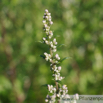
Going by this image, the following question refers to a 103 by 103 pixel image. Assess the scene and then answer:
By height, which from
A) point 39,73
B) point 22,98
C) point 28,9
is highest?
point 28,9

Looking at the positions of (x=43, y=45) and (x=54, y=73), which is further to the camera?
(x=43, y=45)

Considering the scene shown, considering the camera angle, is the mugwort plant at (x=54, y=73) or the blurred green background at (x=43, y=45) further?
the blurred green background at (x=43, y=45)

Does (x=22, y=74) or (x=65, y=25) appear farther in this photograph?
(x=22, y=74)

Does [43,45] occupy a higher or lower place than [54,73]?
higher

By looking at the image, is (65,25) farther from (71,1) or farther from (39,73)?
(39,73)

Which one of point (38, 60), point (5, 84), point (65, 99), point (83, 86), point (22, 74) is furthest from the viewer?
point (22, 74)

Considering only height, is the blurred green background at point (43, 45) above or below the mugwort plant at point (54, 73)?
above

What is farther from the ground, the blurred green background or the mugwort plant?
the blurred green background

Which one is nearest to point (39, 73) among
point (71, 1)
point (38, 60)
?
point (38, 60)
